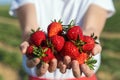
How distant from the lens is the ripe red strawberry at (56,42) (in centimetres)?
271

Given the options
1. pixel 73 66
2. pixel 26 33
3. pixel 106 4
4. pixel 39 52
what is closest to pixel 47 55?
pixel 39 52

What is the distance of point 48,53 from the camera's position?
2684mm

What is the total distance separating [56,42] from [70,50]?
98 mm

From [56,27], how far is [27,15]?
471 mm

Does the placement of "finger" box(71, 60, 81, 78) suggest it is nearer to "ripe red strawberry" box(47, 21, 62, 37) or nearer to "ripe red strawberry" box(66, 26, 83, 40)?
"ripe red strawberry" box(66, 26, 83, 40)

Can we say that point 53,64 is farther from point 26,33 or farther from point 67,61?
point 26,33

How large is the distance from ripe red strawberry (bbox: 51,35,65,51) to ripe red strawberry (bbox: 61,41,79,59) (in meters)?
0.03

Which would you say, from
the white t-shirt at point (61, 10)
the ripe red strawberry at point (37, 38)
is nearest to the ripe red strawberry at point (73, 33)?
the ripe red strawberry at point (37, 38)

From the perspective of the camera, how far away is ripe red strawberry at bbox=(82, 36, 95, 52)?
2.73 meters

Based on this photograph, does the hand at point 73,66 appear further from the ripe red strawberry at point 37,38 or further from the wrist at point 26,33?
the wrist at point 26,33

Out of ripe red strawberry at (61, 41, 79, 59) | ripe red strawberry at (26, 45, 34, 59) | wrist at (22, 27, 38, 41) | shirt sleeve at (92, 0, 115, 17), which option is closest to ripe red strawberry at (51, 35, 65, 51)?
ripe red strawberry at (61, 41, 79, 59)

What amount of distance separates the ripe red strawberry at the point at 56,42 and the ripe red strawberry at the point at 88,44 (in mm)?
138

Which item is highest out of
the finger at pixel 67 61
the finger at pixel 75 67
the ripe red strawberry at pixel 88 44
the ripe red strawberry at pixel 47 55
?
the ripe red strawberry at pixel 88 44

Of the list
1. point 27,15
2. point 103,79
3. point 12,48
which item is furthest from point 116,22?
point 27,15
